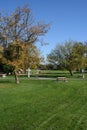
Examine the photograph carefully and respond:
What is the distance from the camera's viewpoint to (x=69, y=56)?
71.2m

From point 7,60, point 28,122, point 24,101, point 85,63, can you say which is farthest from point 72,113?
point 85,63

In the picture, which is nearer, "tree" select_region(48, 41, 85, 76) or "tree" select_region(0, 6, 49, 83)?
"tree" select_region(0, 6, 49, 83)

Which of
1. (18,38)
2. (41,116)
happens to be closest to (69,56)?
(18,38)

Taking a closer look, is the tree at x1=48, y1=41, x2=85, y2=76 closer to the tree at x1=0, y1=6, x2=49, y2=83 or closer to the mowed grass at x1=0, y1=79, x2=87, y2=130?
the tree at x1=0, y1=6, x2=49, y2=83

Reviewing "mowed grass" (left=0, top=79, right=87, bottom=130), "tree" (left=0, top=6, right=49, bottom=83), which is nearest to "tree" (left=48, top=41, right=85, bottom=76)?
"tree" (left=0, top=6, right=49, bottom=83)

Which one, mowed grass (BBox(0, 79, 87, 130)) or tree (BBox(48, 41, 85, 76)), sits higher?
tree (BBox(48, 41, 85, 76))

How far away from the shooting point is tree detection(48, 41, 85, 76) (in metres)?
69.6

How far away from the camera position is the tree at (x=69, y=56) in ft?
228

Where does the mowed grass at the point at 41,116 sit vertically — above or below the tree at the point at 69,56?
below

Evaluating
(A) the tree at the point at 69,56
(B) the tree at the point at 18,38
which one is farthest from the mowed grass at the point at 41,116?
(A) the tree at the point at 69,56

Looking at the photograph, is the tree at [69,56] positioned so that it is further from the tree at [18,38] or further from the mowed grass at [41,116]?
the mowed grass at [41,116]

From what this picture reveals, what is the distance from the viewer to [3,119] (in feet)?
46.8

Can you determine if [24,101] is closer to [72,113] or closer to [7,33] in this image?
[72,113]

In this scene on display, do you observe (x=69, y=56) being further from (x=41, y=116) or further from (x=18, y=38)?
(x=41, y=116)
